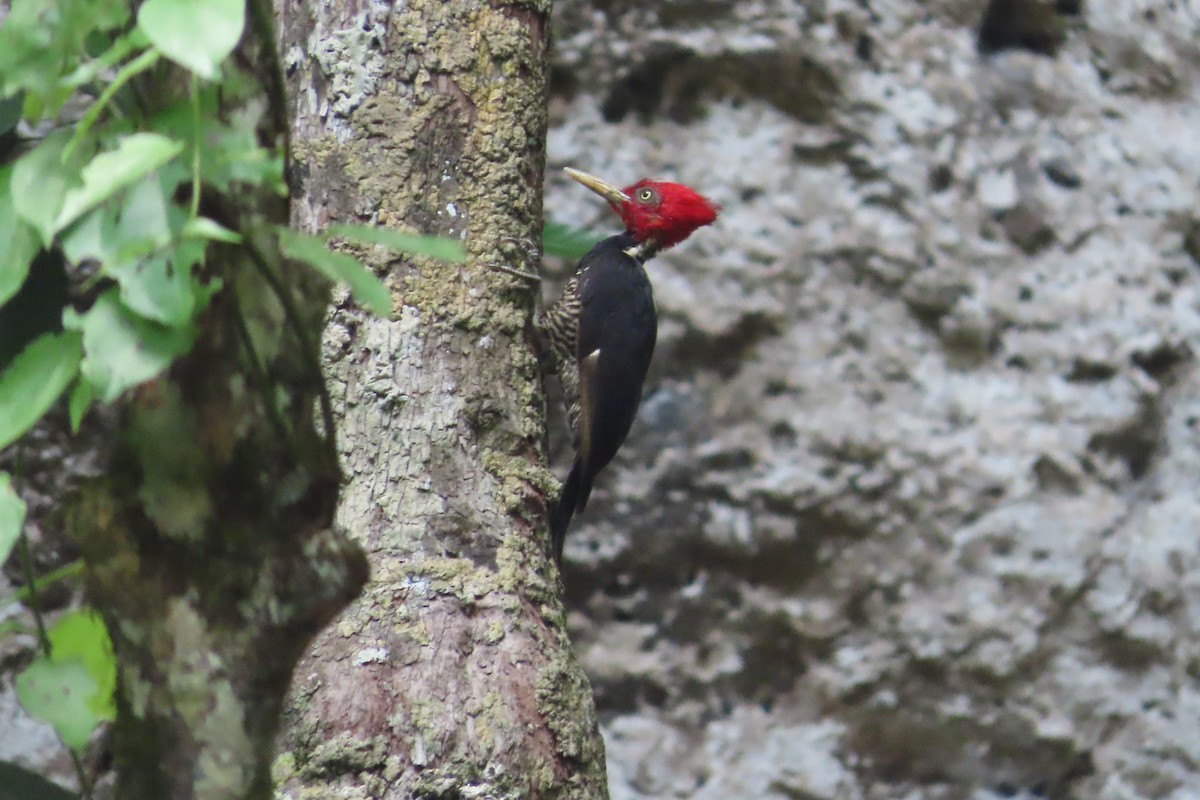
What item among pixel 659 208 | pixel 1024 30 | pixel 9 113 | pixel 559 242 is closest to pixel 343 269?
pixel 9 113

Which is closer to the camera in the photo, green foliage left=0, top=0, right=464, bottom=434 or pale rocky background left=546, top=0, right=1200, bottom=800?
green foliage left=0, top=0, right=464, bottom=434

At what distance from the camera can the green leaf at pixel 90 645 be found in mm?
815

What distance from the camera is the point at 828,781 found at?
140 inches

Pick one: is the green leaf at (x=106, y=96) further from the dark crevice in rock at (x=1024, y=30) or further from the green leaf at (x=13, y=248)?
the dark crevice in rock at (x=1024, y=30)

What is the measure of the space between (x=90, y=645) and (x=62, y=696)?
0.28 feet

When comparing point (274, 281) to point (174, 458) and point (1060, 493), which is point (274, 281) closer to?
point (174, 458)

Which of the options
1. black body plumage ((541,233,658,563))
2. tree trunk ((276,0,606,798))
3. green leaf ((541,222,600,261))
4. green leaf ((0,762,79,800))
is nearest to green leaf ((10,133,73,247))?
green leaf ((0,762,79,800))

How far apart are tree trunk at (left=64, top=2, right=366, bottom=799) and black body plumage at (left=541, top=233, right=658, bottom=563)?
1.95 m

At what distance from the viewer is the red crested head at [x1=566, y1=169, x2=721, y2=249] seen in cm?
321

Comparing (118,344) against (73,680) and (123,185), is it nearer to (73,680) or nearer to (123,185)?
(123,185)

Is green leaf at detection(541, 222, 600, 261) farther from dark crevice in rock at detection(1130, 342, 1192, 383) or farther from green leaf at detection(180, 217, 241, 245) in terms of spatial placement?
dark crevice in rock at detection(1130, 342, 1192, 383)

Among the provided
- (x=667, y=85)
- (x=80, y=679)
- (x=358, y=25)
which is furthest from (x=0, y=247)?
(x=667, y=85)

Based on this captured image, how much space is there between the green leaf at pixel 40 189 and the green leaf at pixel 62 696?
25 centimetres

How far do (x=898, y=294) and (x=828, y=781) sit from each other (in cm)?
139
